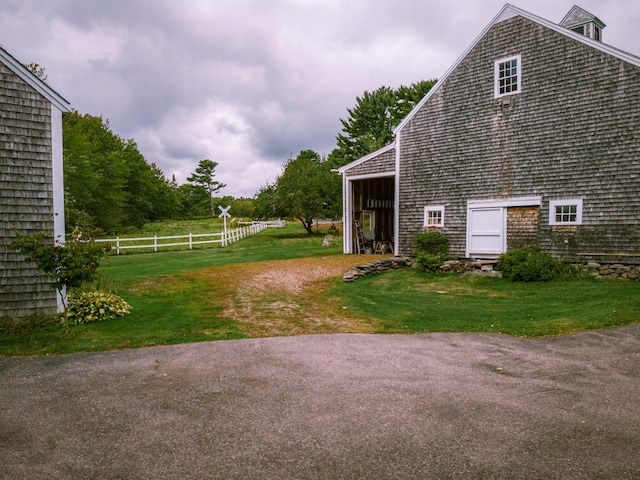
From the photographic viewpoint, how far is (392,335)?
769 cm

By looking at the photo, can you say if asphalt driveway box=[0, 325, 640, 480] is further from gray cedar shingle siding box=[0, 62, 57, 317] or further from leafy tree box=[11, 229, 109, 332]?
gray cedar shingle siding box=[0, 62, 57, 317]

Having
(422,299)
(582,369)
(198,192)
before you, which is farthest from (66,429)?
(198,192)

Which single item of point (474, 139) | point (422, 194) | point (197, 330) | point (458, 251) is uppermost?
point (474, 139)

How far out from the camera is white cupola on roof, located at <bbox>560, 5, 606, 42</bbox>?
15.5 m

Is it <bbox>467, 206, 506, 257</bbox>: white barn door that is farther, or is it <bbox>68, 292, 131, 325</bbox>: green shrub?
<bbox>467, 206, 506, 257</bbox>: white barn door

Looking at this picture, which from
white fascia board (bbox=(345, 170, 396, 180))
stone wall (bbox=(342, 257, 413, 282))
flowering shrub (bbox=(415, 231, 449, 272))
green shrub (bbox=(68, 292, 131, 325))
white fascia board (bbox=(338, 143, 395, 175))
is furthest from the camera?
white fascia board (bbox=(338, 143, 395, 175))

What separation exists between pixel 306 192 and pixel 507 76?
834 inches

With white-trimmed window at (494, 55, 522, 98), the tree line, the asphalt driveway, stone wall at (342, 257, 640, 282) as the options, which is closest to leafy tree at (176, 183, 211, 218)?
the tree line

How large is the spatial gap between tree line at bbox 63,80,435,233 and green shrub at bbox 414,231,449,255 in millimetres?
11273

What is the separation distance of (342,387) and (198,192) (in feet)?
284

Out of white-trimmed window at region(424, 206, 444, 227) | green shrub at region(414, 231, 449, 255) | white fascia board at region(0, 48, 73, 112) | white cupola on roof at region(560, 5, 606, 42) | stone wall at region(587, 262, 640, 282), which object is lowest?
stone wall at region(587, 262, 640, 282)

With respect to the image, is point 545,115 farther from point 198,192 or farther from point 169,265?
point 198,192

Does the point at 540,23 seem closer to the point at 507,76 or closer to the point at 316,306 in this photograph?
the point at 507,76

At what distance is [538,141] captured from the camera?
14.1m
